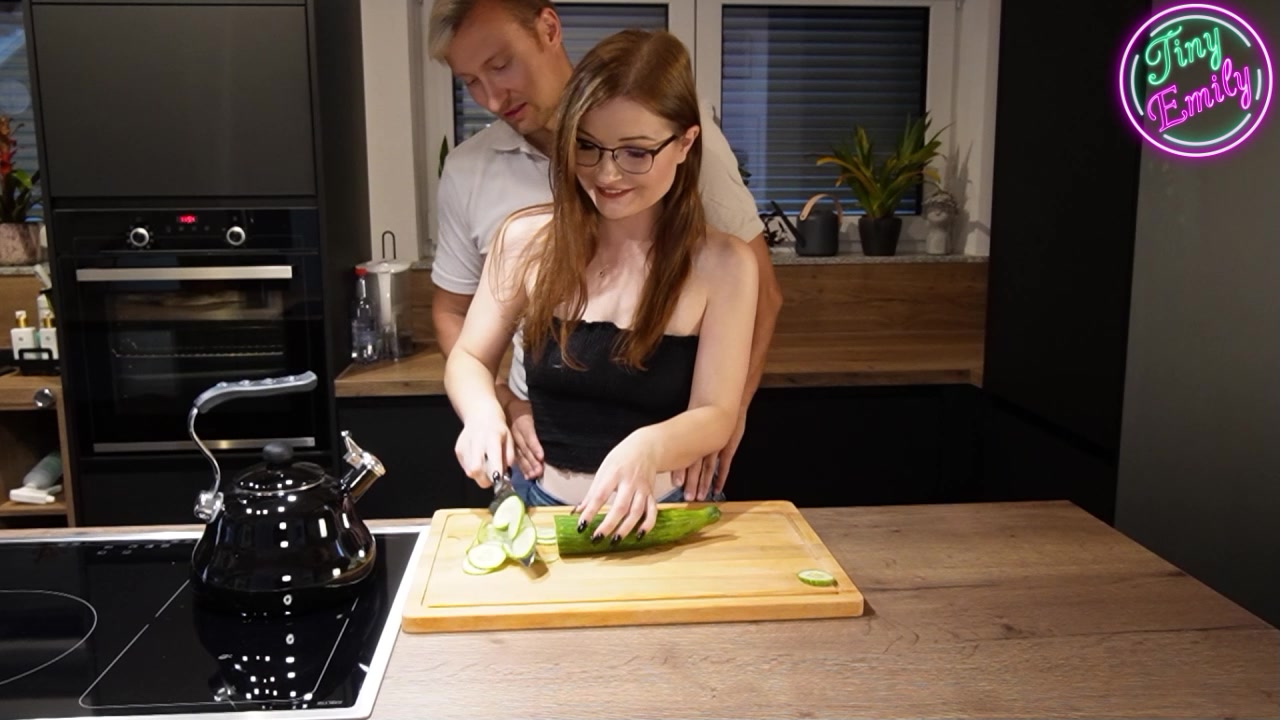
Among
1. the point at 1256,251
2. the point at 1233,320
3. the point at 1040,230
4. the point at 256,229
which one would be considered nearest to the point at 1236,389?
the point at 1233,320

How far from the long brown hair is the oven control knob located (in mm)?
1460

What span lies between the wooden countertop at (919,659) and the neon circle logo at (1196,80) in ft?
3.17

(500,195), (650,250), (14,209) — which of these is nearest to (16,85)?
(14,209)

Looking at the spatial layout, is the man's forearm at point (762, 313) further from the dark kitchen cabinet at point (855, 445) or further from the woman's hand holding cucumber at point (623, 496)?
the dark kitchen cabinet at point (855, 445)

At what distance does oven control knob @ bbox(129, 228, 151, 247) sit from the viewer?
259 centimetres

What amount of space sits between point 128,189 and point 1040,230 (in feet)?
7.13

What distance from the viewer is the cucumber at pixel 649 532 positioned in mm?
1276

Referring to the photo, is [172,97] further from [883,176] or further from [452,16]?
[883,176]

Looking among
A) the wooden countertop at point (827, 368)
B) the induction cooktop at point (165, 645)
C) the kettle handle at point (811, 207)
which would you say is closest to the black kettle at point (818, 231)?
the kettle handle at point (811, 207)

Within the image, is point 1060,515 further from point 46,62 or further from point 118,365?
point 46,62

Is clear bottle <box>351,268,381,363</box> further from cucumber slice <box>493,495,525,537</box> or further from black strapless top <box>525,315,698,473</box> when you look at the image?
cucumber slice <box>493,495,525,537</box>

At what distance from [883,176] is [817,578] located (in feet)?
7.25

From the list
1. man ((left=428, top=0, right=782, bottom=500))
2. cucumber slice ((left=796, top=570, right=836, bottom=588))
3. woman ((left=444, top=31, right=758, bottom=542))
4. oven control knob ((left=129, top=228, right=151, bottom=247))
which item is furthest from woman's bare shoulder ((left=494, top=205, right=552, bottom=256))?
oven control knob ((left=129, top=228, right=151, bottom=247))

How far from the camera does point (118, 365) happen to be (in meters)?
2.67
